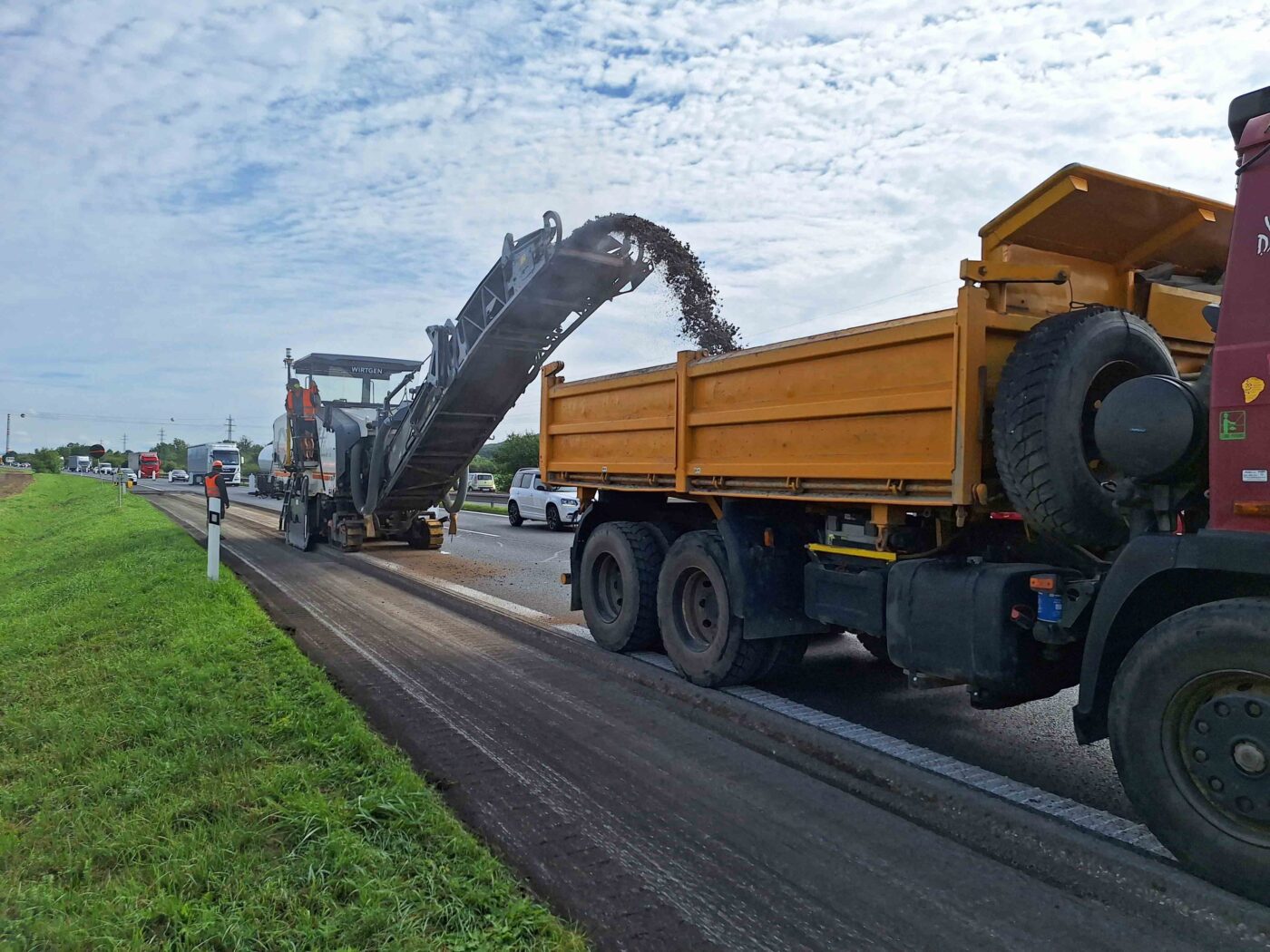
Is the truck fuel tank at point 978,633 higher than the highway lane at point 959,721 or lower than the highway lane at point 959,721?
higher

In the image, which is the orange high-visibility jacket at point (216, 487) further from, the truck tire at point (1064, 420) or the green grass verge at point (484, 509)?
the green grass verge at point (484, 509)

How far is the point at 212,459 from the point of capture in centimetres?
6588

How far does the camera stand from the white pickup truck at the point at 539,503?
23.2 metres

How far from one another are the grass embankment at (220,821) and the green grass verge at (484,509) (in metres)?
24.9

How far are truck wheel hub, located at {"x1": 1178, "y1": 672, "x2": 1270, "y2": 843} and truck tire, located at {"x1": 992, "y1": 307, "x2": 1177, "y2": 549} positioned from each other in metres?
1.05

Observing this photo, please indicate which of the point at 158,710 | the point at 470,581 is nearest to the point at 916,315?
the point at 158,710

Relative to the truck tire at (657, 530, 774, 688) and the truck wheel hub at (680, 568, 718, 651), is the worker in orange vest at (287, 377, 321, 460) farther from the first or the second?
the truck wheel hub at (680, 568, 718, 651)

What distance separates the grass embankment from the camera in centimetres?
302

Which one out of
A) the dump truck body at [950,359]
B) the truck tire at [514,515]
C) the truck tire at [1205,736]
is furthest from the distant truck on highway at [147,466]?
the truck tire at [1205,736]

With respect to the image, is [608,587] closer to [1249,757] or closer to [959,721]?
[959,721]

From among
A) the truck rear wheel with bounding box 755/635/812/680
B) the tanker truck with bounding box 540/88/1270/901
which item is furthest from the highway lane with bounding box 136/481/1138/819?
the tanker truck with bounding box 540/88/1270/901

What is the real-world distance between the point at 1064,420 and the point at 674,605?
11.3 feet

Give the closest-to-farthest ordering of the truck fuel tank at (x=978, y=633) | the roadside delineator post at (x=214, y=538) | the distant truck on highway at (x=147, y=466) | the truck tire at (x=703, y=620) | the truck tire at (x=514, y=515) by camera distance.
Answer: the truck fuel tank at (x=978, y=633) → the truck tire at (x=703, y=620) → the roadside delineator post at (x=214, y=538) → the truck tire at (x=514, y=515) → the distant truck on highway at (x=147, y=466)

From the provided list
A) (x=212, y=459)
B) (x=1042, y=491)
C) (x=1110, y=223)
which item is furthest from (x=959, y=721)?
(x=212, y=459)
